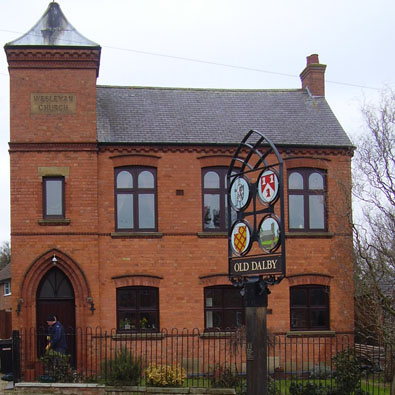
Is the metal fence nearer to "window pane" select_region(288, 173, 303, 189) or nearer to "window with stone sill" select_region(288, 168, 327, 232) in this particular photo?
"window with stone sill" select_region(288, 168, 327, 232)

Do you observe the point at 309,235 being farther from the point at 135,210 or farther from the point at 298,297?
the point at 135,210

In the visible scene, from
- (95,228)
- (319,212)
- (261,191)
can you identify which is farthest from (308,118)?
(261,191)

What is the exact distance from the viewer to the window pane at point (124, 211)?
20.7 m

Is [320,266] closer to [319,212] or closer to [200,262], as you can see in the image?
[319,212]

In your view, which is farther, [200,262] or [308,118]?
[308,118]

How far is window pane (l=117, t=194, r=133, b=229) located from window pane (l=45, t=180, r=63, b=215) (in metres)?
1.75

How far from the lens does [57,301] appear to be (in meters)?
20.3

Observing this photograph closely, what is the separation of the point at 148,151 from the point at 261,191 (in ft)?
32.0

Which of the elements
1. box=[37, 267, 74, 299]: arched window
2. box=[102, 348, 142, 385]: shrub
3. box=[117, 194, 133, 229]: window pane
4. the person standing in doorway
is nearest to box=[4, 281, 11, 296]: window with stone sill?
box=[37, 267, 74, 299]: arched window

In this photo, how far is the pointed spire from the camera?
20.6 metres

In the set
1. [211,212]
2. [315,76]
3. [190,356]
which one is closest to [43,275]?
[190,356]

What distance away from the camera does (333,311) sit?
2120 centimetres

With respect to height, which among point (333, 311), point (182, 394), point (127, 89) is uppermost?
point (127, 89)

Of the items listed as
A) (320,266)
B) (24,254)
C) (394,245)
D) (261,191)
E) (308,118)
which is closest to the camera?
(261,191)
